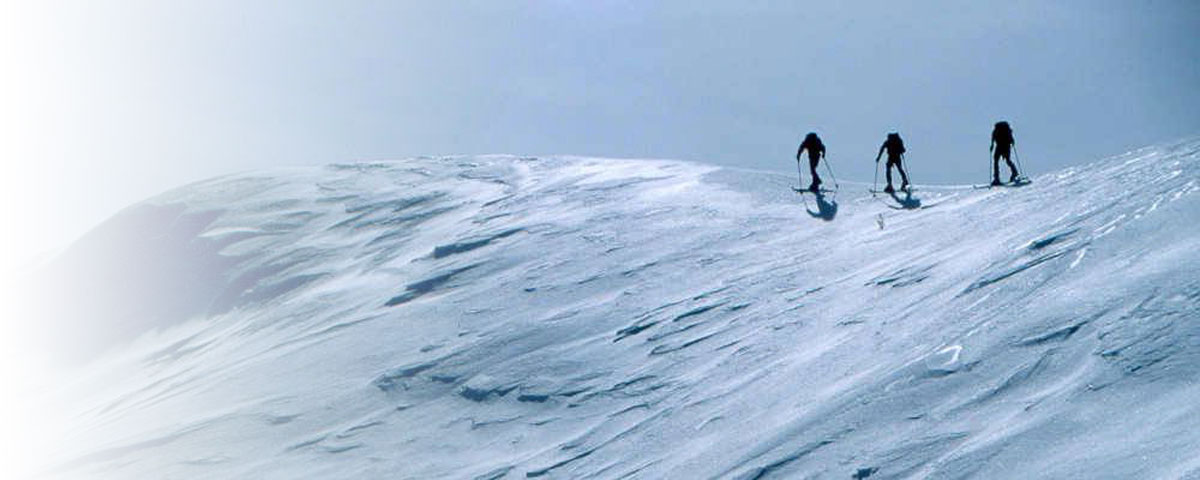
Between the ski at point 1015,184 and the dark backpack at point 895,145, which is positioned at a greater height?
the dark backpack at point 895,145

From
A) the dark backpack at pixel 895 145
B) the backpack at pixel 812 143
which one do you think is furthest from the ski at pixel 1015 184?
the backpack at pixel 812 143

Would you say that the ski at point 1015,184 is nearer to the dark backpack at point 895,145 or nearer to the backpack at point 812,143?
the dark backpack at point 895,145

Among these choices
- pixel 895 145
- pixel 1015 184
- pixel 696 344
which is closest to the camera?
pixel 696 344

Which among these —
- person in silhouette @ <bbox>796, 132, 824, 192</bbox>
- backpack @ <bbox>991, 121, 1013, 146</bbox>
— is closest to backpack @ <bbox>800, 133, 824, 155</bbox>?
person in silhouette @ <bbox>796, 132, 824, 192</bbox>

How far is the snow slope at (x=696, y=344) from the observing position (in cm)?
812

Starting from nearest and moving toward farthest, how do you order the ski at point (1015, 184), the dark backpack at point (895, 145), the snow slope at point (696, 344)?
the snow slope at point (696, 344) < the ski at point (1015, 184) < the dark backpack at point (895, 145)

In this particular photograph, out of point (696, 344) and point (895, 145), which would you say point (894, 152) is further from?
point (696, 344)

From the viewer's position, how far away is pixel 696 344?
1356 centimetres

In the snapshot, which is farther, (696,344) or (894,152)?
(894,152)

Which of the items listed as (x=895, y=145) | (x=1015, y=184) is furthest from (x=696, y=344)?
(x=895, y=145)

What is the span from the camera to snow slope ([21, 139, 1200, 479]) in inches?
320

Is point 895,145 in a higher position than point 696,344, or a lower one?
higher

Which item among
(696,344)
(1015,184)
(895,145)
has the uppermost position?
(895,145)

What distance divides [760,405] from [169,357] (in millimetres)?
17047
